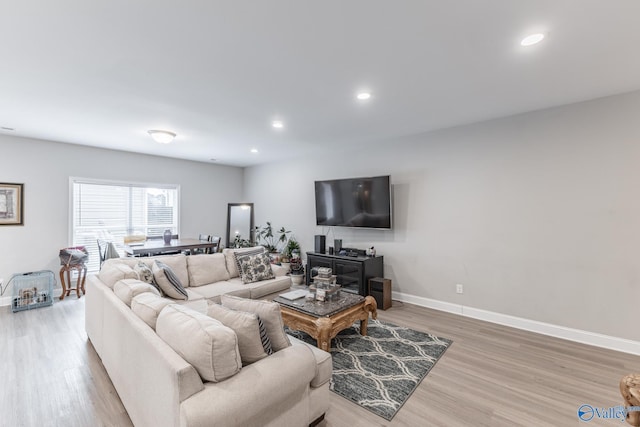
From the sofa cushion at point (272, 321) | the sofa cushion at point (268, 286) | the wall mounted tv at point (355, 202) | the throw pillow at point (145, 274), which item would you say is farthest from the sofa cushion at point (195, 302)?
the wall mounted tv at point (355, 202)

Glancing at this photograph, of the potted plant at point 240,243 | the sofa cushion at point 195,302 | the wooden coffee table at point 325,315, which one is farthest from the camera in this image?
the potted plant at point 240,243

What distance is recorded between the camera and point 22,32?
1968 mm

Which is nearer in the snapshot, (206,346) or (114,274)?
(206,346)

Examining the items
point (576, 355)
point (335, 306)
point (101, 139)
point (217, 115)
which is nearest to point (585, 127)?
point (576, 355)

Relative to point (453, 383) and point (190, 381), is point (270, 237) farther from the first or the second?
point (190, 381)

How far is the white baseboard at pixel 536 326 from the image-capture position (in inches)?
118

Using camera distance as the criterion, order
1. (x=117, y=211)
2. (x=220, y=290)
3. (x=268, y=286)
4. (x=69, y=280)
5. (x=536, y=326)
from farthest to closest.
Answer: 1. (x=117, y=211)
2. (x=69, y=280)
3. (x=268, y=286)
4. (x=220, y=290)
5. (x=536, y=326)

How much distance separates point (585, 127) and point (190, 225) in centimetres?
703

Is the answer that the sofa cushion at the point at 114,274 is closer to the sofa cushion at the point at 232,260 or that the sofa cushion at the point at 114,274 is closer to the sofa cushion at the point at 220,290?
the sofa cushion at the point at 220,290

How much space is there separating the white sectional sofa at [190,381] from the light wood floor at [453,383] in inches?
8.6

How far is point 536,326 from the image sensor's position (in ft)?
11.4

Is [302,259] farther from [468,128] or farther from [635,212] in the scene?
[635,212]

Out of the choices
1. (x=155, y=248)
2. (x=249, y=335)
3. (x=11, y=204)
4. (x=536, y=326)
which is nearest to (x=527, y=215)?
(x=536, y=326)

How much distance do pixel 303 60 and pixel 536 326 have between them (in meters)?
3.96
